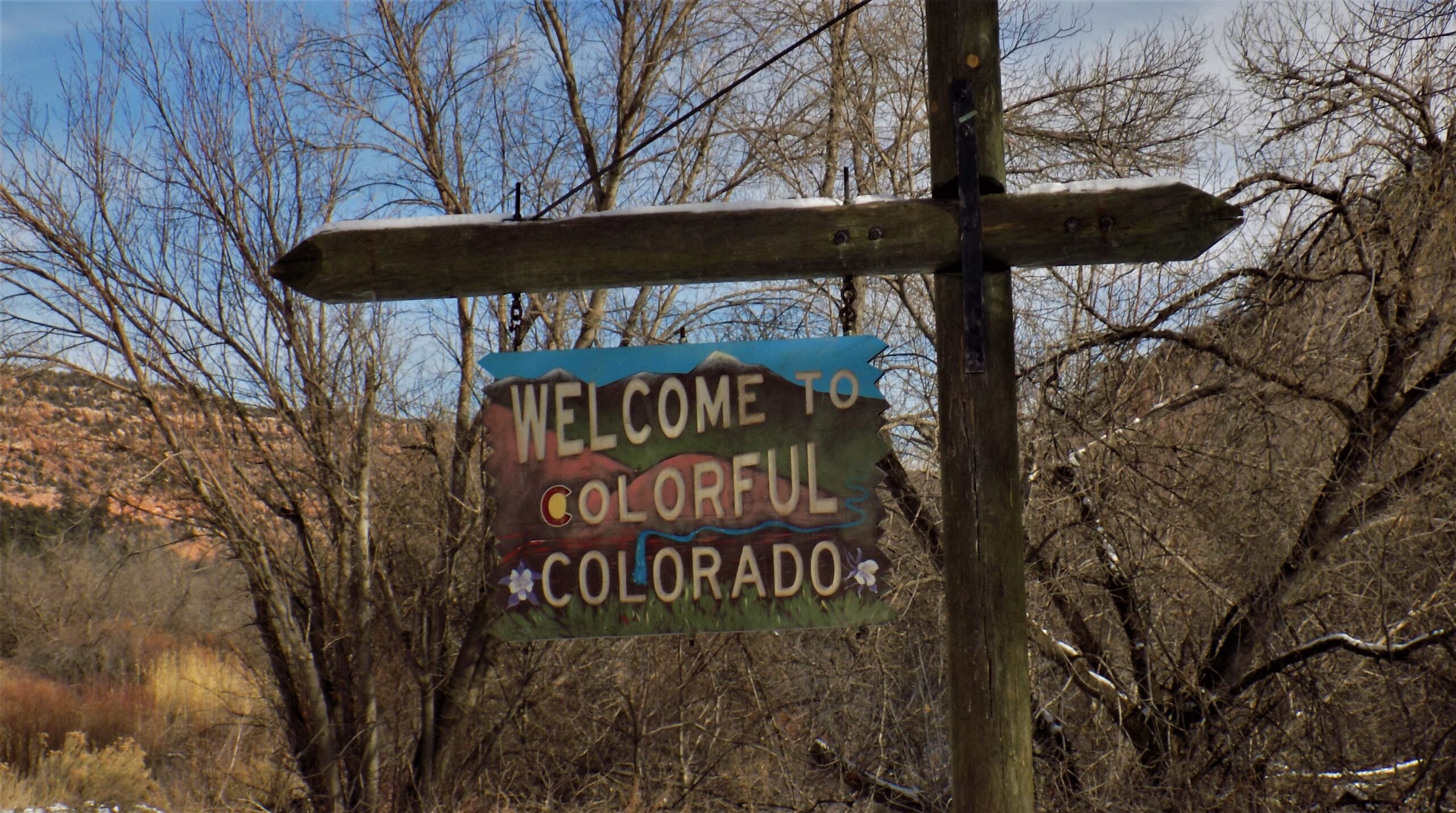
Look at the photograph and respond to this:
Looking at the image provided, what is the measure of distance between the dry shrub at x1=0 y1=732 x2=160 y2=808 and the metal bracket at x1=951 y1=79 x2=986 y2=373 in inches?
416

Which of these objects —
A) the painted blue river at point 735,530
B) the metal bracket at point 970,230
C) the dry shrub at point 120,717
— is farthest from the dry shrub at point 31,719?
the metal bracket at point 970,230

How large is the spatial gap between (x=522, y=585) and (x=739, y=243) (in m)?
1.04

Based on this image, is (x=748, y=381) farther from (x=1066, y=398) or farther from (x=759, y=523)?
(x=1066, y=398)

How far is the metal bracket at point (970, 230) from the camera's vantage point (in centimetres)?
274

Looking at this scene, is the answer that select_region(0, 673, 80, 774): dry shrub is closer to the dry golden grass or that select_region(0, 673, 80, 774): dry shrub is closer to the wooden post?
the dry golden grass

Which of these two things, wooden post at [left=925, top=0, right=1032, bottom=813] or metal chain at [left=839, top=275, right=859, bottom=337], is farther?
metal chain at [left=839, top=275, right=859, bottom=337]

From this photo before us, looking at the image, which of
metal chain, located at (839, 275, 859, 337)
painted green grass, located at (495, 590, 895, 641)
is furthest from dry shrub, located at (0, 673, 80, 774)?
metal chain, located at (839, 275, 859, 337)

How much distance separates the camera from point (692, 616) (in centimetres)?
273

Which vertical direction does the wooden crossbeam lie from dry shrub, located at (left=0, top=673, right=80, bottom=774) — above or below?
above

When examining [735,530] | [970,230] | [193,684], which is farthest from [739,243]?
[193,684]

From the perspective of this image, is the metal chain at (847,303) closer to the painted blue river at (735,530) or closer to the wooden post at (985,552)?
the wooden post at (985,552)

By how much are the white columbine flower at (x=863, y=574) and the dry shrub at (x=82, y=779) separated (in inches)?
402

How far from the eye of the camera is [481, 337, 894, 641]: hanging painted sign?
271 cm

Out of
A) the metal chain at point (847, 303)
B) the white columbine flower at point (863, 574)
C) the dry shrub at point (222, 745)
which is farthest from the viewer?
the dry shrub at point (222, 745)
